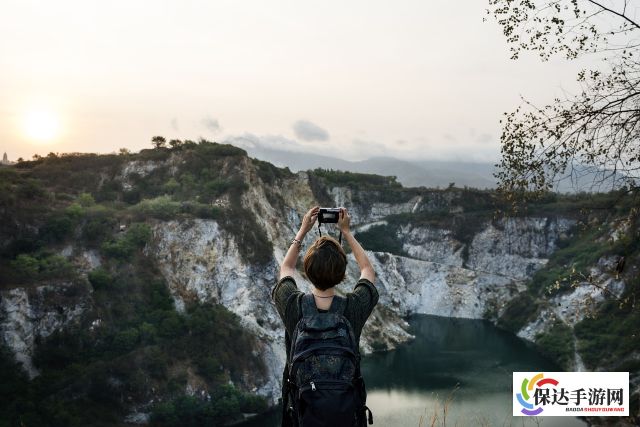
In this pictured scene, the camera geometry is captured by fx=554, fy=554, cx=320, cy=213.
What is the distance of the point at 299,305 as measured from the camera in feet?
12.4

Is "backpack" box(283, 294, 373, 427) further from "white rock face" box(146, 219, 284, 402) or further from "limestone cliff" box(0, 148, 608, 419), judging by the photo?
"white rock face" box(146, 219, 284, 402)

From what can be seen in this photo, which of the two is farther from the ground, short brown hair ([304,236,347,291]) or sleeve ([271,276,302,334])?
short brown hair ([304,236,347,291])

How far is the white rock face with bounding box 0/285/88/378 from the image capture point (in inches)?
1492

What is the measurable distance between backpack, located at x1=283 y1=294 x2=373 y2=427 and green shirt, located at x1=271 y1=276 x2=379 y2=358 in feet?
0.35

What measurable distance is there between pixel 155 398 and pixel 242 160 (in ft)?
102

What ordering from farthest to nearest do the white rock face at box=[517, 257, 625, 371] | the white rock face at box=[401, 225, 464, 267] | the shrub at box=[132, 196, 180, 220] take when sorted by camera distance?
the white rock face at box=[401, 225, 464, 267] < the white rock face at box=[517, 257, 625, 371] < the shrub at box=[132, 196, 180, 220]

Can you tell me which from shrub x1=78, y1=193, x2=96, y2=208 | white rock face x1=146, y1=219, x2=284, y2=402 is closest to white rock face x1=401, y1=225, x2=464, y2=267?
white rock face x1=146, y1=219, x2=284, y2=402

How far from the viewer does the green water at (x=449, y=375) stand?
122ft

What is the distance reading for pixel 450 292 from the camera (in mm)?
84625

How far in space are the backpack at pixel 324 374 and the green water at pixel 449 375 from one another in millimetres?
25224

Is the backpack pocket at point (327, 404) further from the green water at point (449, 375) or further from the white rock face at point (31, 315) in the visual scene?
the white rock face at point (31, 315)

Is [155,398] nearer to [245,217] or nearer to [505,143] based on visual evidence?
[245,217]

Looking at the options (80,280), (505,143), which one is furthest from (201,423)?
(505,143)

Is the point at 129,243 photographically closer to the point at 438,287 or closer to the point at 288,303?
the point at 288,303
